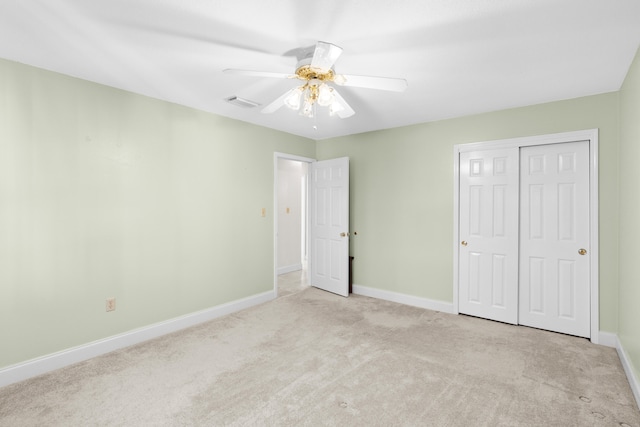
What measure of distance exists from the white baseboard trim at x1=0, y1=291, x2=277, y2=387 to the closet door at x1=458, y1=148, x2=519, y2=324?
9.17ft

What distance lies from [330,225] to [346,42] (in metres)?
3.10

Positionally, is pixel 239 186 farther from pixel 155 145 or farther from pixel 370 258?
pixel 370 258

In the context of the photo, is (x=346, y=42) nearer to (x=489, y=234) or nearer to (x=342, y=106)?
(x=342, y=106)

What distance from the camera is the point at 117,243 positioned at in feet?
9.96

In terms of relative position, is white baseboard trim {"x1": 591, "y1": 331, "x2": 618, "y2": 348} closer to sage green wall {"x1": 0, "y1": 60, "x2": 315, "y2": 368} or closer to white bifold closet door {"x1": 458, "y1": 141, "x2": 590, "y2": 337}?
white bifold closet door {"x1": 458, "y1": 141, "x2": 590, "y2": 337}

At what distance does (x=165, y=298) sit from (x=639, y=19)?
4.30 m

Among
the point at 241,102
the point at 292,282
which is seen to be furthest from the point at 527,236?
the point at 292,282

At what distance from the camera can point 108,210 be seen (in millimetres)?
2971

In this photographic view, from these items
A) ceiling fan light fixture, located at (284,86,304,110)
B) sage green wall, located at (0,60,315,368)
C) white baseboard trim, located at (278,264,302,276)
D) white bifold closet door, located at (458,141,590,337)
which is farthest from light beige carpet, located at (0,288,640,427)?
white baseboard trim, located at (278,264,302,276)

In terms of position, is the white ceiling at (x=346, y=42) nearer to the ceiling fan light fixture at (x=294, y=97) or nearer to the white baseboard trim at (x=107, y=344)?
the ceiling fan light fixture at (x=294, y=97)

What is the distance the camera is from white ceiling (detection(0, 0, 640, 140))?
181cm

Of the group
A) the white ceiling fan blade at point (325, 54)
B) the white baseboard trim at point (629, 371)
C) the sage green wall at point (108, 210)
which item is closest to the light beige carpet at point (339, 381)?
the white baseboard trim at point (629, 371)

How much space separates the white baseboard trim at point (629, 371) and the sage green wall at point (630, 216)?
5cm

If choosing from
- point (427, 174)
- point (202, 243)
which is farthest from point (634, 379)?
point (202, 243)
